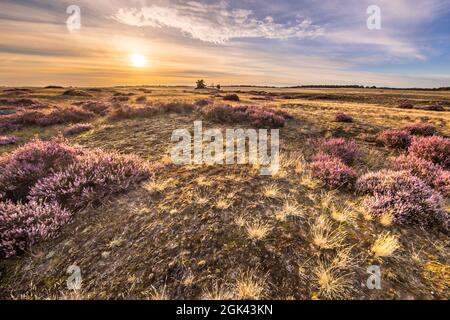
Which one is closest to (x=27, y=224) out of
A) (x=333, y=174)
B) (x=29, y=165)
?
(x=29, y=165)

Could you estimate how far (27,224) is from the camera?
491 centimetres

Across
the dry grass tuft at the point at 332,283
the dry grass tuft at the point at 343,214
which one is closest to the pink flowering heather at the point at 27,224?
the dry grass tuft at the point at 332,283

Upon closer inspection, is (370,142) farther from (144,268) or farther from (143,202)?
(144,268)

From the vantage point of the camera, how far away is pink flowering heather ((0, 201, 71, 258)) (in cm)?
461

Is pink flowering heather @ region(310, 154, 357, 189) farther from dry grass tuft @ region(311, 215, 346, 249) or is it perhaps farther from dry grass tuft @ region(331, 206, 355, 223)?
dry grass tuft @ region(311, 215, 346, 249)

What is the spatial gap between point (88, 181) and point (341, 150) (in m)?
8.08

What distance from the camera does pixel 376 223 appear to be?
4.95 meters

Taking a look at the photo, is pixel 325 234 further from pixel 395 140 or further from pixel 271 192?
pixel 395 140

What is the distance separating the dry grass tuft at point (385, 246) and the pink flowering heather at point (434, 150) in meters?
5.63

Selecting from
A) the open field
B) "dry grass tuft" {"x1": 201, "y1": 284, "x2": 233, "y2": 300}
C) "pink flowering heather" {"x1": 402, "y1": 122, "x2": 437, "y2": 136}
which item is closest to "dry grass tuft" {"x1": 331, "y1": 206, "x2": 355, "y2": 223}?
the open field

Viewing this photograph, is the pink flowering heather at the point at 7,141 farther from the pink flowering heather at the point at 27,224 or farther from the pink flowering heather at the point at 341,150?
the pink flowering heather at the point at 341,150

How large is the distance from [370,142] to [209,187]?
8.44 m

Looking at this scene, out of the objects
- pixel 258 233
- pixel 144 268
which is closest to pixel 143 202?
pixel 144 268

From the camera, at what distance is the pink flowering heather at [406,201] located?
5.07m
